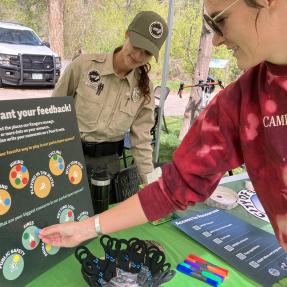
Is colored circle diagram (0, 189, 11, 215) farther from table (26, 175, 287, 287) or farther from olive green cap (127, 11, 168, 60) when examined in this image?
olive green cap (127, 11, 168, 60)

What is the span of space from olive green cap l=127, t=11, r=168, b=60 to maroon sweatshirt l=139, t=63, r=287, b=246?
84 centimetres

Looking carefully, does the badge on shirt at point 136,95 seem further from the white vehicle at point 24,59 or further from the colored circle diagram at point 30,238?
the white vehicle at point 24,59

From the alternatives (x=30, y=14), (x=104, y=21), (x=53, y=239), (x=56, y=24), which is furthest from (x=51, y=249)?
(x=30, y=14)

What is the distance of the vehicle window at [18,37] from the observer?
5.93 m

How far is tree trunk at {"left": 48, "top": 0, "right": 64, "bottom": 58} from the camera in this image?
22.5 feet

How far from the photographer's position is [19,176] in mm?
830

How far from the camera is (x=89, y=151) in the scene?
1877 mm

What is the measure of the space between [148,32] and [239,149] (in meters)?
0.96

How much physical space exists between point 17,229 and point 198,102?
4296mm

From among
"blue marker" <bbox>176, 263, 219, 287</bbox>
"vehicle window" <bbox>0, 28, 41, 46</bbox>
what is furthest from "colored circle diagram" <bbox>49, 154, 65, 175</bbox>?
"vehicle window" <bbox>0, 28, 41, 46</bbox>

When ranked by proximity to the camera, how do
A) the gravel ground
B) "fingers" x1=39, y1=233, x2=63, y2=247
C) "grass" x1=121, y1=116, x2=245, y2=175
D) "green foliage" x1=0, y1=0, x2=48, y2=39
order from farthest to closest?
1. "green foliage" x1=0, y1=0, x2=48, y2=39
2. the gravel ground
3. "grass" x1=121, y1=116, x2=245, y2=175
4. "fingers" x1=39, y1=233, x2=63, y2=247

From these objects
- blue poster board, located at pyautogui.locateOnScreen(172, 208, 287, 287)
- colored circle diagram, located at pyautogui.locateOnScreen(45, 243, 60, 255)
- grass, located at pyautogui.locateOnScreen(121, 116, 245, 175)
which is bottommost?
grass, located at pyautogui.locateOnScreen(121, 116, 245, 175)

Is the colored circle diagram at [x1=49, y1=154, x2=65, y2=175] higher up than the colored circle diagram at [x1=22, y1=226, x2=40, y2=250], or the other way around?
the colored circle diagram at [x1=49, y1=154, x2=65, y2=175]

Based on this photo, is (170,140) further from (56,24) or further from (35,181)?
(35,181)
